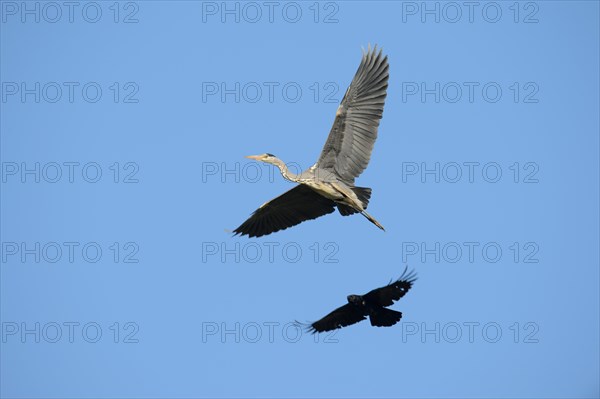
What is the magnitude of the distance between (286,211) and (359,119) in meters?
2.56

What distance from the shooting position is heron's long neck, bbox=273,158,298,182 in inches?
788

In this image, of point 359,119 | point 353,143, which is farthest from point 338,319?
point 359,119

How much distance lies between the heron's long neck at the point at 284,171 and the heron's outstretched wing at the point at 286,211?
415mm

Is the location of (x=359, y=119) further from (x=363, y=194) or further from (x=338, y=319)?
(x=338, y=319)

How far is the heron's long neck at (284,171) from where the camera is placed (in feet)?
65.7

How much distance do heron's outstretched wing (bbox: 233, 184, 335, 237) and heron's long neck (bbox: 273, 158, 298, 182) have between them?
0.41 metres

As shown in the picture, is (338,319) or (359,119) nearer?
(359,119)

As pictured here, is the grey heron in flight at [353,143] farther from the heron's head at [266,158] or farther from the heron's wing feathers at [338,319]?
the heron's wing feathers at [338,319]

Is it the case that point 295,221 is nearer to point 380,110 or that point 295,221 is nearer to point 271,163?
point 271,163

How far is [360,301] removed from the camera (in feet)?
63.6

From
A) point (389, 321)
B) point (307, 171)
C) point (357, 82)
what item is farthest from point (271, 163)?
point (389, 321)

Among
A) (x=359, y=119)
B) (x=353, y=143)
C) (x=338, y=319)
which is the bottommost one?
(x=338, y=319)

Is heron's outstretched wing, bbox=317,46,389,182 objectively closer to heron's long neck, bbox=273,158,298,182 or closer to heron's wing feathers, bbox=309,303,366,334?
heron's long neck, bbox=273,158,298,182

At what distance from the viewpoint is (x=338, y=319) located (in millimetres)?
20125
